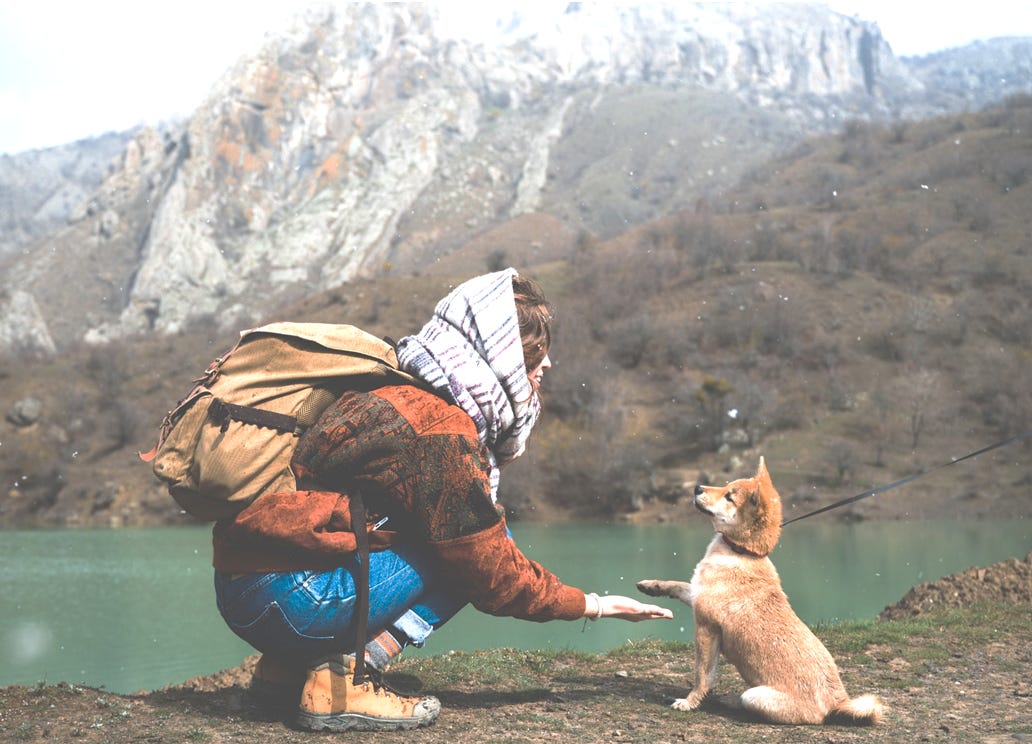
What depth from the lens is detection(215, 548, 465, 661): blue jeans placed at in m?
3.81

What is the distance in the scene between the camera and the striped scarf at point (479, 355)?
3904mm

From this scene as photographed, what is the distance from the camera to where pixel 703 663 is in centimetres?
477

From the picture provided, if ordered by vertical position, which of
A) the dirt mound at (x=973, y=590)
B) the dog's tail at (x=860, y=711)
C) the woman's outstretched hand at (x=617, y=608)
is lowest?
the dirt mound at (x=973, y=590)

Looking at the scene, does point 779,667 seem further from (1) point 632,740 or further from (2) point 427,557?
(2) point 427,557

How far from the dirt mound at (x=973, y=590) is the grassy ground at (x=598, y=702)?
1.88m

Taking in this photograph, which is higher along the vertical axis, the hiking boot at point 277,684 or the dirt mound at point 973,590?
the hiking boot at point 277,684

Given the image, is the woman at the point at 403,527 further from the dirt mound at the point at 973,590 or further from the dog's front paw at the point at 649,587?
the dirt mound at the point at 973,590

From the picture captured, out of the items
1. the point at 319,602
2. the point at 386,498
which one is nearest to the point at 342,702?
the point at 319,602

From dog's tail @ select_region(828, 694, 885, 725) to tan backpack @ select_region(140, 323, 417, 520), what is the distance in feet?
8.27

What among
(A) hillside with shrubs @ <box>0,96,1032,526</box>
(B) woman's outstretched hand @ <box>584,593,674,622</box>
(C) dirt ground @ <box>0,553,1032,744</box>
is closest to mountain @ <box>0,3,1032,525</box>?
(A) hillside with shrubs @ <box>0,96,1032,526</box>

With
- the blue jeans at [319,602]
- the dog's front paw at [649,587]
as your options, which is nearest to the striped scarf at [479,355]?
the blue jeans at [319,602]

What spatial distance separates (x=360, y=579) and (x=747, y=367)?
6258 cm

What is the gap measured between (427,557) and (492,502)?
0.47 m

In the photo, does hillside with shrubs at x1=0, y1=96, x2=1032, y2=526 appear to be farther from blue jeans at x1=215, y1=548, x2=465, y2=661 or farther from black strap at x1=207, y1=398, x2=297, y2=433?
black strap at x1=207, y1=398, x2=297, y2=433
